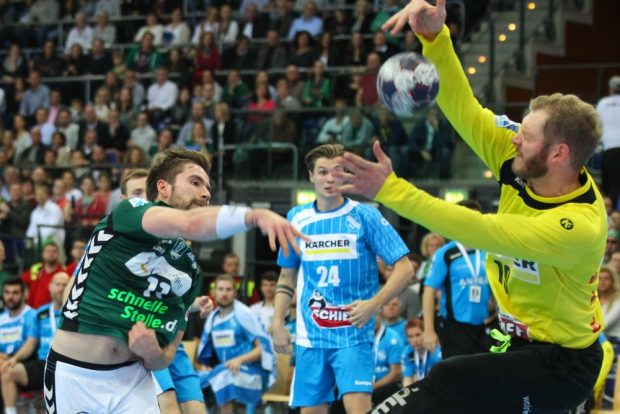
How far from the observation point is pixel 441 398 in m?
5.30

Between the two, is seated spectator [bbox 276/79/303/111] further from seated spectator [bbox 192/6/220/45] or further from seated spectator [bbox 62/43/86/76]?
seated spectator [bbox 62/43/86/76]

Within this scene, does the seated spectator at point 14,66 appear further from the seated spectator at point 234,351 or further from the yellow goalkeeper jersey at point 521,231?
the yellow goalkeeper jersey at point 521,231

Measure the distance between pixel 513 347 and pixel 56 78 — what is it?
56.6 feet

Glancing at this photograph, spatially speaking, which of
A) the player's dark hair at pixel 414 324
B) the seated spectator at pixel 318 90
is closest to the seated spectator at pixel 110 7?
the seated spectator at pixel 318 90

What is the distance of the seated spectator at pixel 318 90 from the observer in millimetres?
16719

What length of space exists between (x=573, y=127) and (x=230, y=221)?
1.79 metres

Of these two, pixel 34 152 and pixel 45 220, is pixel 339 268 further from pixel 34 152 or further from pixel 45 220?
pixel 34 152

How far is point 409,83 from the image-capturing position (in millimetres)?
5828

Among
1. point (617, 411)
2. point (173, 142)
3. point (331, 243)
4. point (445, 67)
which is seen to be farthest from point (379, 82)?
point (173, 142)

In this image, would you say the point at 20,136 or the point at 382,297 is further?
the point at 20,136

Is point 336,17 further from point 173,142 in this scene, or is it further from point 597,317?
point 597,317

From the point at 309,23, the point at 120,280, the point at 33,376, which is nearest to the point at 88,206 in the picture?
the point at 33,376

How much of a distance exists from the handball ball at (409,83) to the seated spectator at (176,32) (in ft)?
49.9

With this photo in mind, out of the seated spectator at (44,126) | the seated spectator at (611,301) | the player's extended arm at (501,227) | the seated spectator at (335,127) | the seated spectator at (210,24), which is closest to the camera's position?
the player's extended arm at (501,227)
